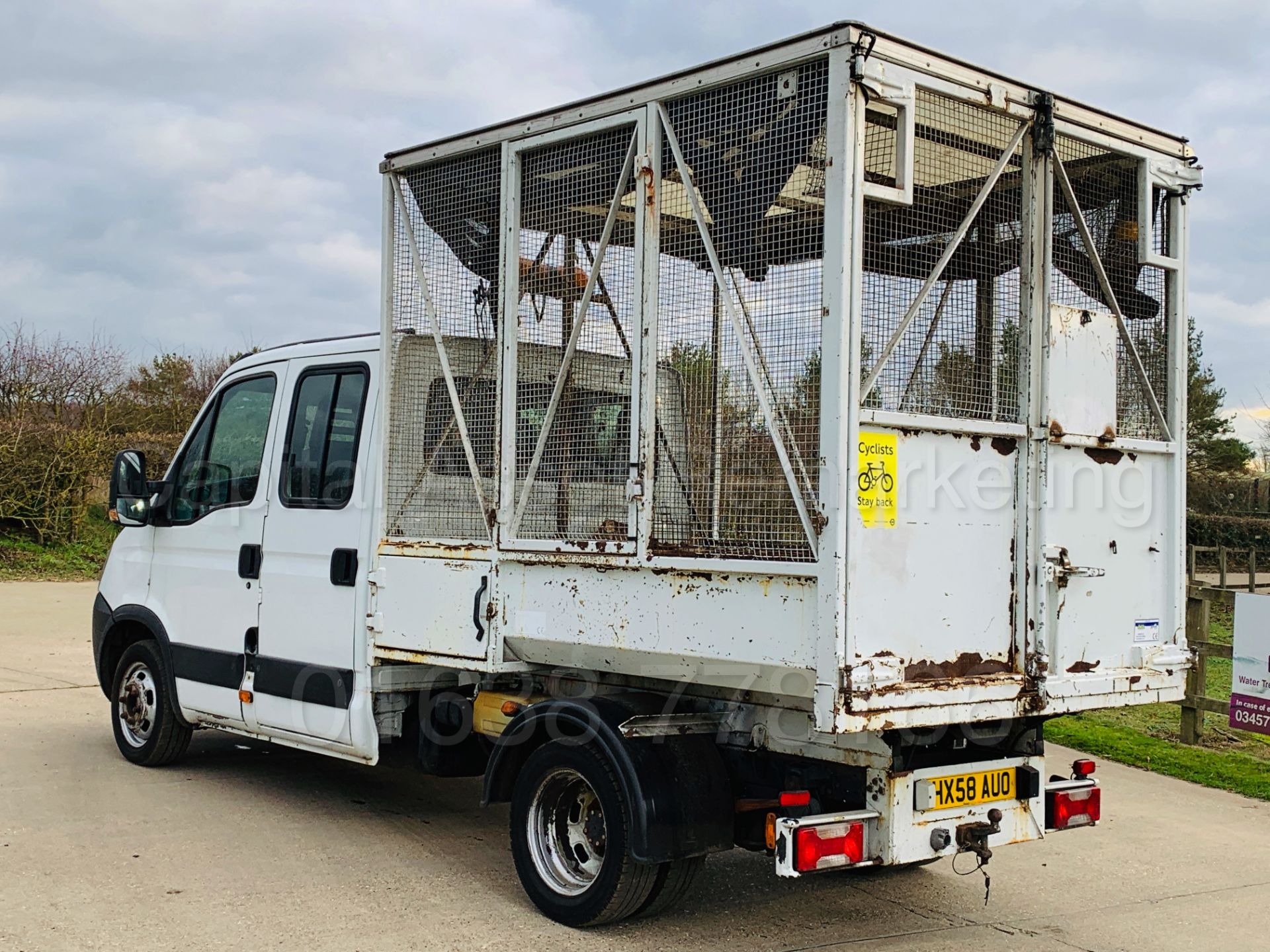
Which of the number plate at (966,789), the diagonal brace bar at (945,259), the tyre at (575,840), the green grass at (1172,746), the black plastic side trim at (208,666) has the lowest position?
the green grass at (1172,746)

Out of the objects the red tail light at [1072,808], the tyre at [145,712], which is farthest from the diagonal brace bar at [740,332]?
the tyre at [145,712]

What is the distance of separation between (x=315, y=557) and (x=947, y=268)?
10.9ft

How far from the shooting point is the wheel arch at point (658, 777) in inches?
183

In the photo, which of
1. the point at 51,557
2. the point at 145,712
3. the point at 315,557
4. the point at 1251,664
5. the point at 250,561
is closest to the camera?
the point at 315,557

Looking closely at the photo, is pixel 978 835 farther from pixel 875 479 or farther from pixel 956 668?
pixel 875 479

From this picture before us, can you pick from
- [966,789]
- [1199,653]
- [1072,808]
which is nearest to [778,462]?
[966,789]

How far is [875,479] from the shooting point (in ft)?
14.2

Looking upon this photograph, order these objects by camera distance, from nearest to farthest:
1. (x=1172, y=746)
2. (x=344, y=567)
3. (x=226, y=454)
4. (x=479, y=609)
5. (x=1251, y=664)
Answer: (x=479, y=609) → (x=344, y=567) → (x=226, y=454) → (x=1251, y=664) → (x=1172, y=746)

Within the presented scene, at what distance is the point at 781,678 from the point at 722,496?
68 cm

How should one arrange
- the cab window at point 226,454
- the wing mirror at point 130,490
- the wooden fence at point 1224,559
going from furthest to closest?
the wooden fence at point 1224,559, the wing mirror at point 130,490, the cab window at point 226,454

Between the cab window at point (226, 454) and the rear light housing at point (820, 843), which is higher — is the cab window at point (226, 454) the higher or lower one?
the higher one

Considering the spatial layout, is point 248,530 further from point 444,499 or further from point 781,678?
point 781,678

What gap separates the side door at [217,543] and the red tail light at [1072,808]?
392cm

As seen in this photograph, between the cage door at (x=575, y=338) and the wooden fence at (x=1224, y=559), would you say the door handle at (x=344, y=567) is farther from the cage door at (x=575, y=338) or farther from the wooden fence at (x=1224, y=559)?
the wooden fence at (x=1224, y=559)
